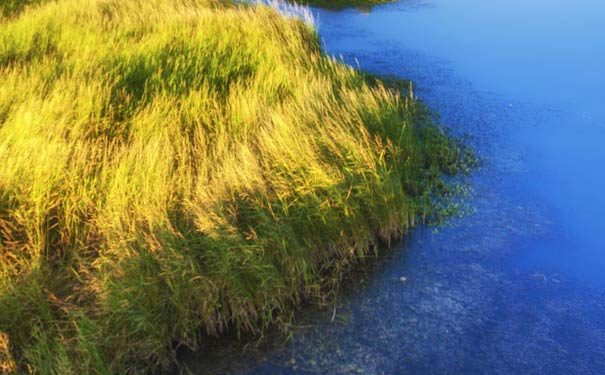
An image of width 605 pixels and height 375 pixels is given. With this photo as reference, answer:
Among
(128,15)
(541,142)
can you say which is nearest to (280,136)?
(541,142)

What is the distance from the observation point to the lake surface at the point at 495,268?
3.95 m

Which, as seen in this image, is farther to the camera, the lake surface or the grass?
the lake surface

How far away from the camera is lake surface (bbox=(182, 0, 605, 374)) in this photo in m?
3.95

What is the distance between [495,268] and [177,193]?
9.02 feet

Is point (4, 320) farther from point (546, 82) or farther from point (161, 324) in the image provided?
point (546, 82)

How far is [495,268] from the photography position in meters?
4.82

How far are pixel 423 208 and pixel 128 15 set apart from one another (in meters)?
5.71

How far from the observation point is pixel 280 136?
5.13m

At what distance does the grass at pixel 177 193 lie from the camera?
3799 millimetres

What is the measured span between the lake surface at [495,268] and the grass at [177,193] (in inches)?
13.1

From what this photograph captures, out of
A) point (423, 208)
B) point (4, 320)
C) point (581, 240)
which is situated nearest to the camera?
point (4, 320)

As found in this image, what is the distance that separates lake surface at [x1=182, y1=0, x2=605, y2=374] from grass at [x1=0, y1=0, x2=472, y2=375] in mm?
333

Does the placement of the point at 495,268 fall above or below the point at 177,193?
below

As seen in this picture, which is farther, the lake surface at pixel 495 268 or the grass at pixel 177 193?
the lake surface at pixel 495 268
